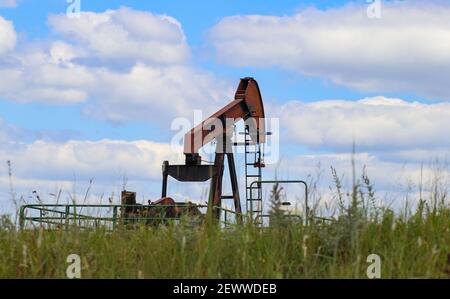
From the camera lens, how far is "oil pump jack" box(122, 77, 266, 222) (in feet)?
78.8

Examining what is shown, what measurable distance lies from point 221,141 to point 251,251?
1831 centimetres

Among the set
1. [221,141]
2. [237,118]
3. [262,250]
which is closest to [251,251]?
[262,250]

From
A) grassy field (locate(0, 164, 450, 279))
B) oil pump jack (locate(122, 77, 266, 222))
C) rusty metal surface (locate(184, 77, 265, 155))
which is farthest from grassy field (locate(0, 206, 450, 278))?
rusty metal surface (locate(184, 77, 265, 155))

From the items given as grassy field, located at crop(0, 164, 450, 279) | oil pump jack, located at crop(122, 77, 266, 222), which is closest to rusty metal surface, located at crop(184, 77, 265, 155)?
oil pump jack, located at crop(122, 77, 266, 222)

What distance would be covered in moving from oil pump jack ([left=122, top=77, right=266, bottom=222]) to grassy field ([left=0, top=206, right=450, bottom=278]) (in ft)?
39.4

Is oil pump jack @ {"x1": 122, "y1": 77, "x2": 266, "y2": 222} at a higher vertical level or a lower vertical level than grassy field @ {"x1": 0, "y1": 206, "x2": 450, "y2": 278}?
higher

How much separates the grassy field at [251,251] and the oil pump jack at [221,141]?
12.0 metres

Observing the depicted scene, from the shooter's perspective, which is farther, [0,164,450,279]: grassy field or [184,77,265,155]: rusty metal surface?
[184,77,265,155]: rusty metal surface

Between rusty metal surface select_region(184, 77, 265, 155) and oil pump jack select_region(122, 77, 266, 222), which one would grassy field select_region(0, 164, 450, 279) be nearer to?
oil pump jack select_region(122, 77, 266, 222)

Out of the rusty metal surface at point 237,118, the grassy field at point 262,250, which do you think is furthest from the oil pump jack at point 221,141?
the grassy field at point 262,250

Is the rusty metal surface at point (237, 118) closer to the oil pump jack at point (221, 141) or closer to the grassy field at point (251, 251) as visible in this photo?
the oil pump jack at point (221, 141)

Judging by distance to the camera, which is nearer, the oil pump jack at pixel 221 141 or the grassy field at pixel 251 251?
the grassy field at pixel 251 251

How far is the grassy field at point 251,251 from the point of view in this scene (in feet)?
23.5
